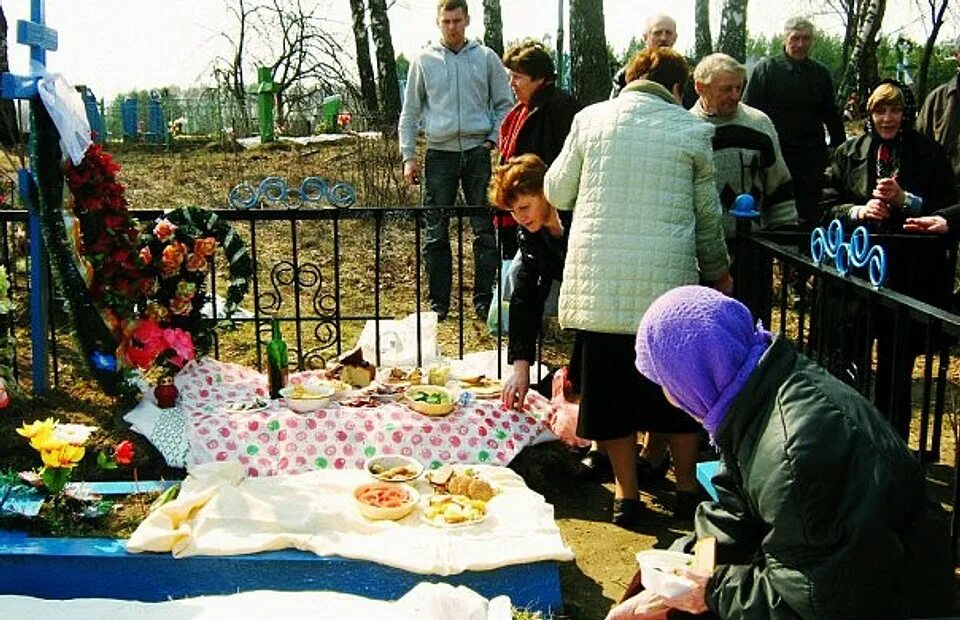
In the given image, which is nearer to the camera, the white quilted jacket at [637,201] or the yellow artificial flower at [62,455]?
the yellow artificial flower at [62,455]

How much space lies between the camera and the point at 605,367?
4.19 m

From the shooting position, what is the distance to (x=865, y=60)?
14.8 metres

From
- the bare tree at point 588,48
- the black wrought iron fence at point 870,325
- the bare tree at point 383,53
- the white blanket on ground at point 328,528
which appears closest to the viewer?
the black wrought iron fence at point 870,325

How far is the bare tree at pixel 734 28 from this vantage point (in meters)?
12.2

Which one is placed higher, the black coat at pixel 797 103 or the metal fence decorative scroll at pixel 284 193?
the black coat at pixel 797 103

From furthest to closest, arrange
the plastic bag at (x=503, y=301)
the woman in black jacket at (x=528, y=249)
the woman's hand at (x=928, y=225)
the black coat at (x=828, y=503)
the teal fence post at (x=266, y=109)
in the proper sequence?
the teal fence post at (x=266, y=109) < the plastic bag at (x=503, y=301) < the woman's hand at (x=928, y=225) < the woman in black jacket at (x=528, y=249) < the black coat at (x=828, y=503)

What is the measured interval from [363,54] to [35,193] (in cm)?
1069

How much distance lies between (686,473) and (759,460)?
7.38ft

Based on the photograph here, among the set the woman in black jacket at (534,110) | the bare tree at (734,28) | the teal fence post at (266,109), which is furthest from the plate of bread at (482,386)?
the teal fence post at (266,109)

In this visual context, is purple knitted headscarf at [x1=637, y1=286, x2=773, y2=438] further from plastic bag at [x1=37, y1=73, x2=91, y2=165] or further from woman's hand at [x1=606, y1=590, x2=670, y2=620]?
plastic bag at [x1=37, y1=73, x2=91, y2=165]

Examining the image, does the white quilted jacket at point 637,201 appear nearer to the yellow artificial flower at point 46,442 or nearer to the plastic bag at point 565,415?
the plastic bag at point 565,415

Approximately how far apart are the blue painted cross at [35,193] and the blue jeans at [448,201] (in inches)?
94.4

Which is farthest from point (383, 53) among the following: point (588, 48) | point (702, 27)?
point (702, 27)

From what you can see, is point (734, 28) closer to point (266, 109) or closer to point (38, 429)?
point (266, 109)
